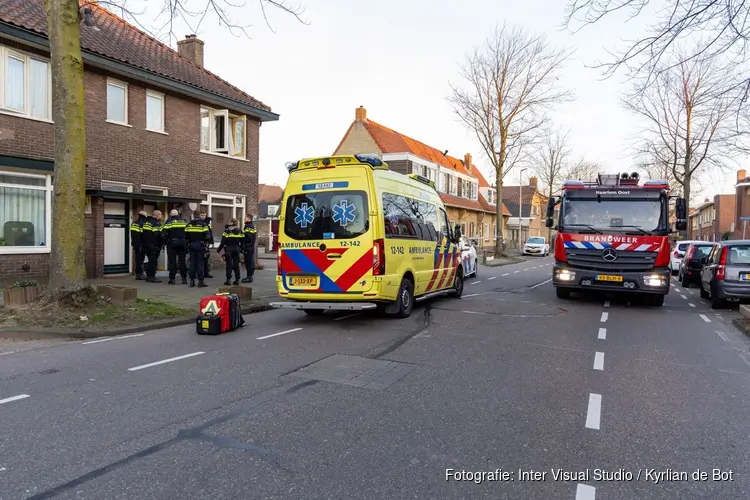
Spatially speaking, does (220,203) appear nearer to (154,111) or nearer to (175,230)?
(154,111)

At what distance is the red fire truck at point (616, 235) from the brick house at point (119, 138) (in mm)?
10636

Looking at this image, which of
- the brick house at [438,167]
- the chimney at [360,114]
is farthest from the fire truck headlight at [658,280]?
the chimney at [360,114]

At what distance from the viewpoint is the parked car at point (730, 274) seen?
37.4ft

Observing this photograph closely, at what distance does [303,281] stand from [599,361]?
4.77 metres

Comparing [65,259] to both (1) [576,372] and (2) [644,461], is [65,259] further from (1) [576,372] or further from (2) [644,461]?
(2) [644,461]

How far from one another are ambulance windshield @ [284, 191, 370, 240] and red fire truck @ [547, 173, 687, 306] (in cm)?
561

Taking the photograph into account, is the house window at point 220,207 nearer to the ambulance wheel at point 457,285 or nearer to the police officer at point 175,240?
the police officer at point 175,240

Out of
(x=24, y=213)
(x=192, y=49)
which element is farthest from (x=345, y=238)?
(x=192, y=49)

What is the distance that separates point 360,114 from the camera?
120ft

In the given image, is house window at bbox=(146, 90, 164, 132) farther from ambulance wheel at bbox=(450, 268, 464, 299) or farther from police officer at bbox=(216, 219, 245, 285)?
ambulance wheel at bbox=(450, 268, 464, 299)

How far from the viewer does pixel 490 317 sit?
986 cm

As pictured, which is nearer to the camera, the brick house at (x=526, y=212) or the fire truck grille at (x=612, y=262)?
the fire truck grille at (x=612, y=262)

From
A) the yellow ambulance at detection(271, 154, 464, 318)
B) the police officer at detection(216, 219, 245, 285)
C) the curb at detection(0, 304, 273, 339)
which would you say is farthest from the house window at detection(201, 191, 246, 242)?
the curb at detection(0, 304, 273, 339)

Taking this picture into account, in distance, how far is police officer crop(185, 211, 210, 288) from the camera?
1249 cm
